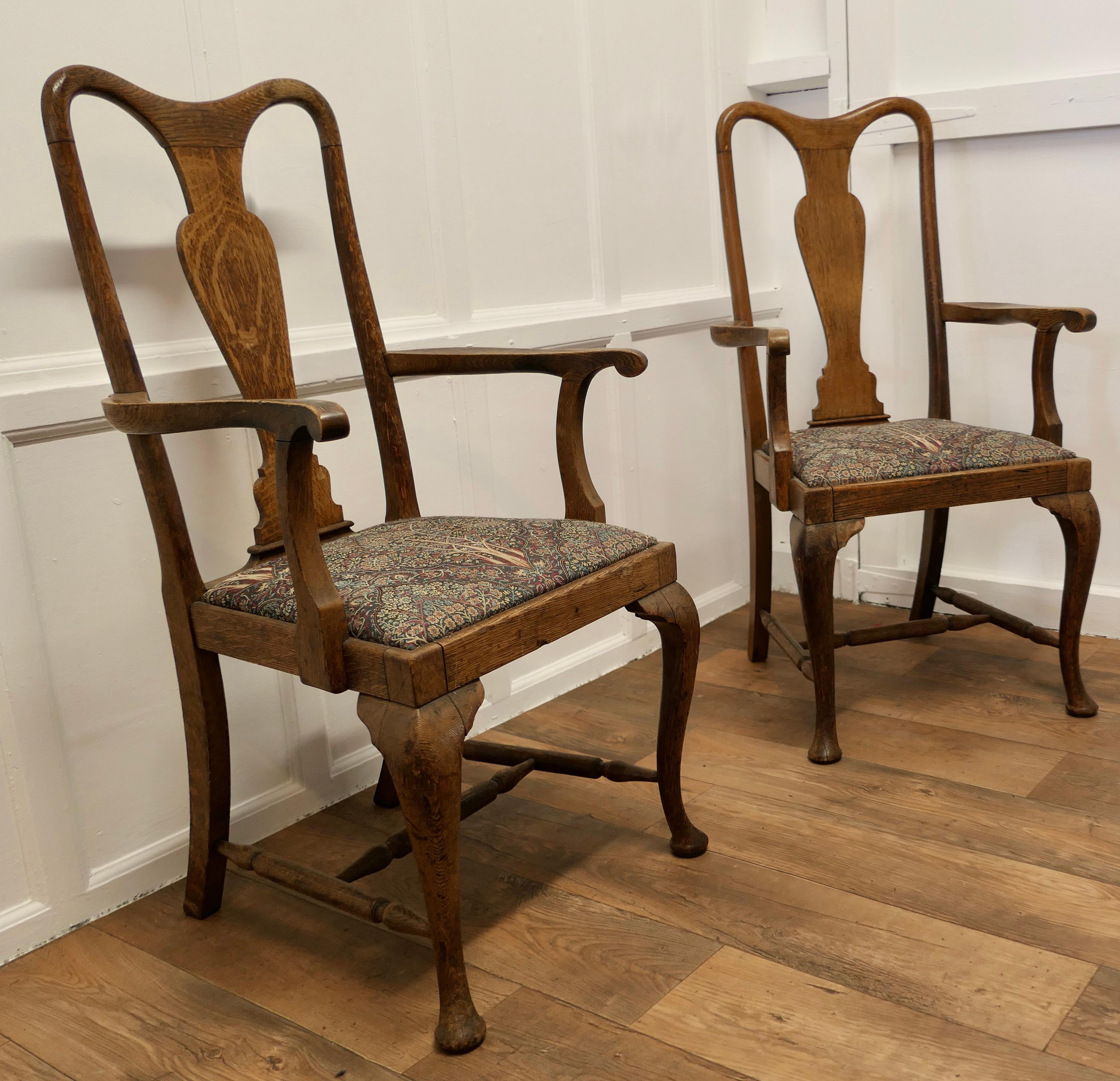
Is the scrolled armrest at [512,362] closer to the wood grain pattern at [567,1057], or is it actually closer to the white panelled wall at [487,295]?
the white panelled wall at [487,295]

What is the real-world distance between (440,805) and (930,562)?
1652 millimetres

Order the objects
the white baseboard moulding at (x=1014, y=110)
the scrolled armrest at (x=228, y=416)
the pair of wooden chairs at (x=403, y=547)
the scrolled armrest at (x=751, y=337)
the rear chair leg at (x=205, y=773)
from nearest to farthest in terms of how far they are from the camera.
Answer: the scrolled armrest at (x=228, y=416)
the pair of wooden chairs at (x=403, y=547)
the rear chair leg at (x=205, y=773)
the scrolled armrest at (x=751, y=337)
the white baseboard moulding at (x=1014, y=110)

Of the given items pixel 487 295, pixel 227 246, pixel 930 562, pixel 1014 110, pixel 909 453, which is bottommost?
pixel 930 562

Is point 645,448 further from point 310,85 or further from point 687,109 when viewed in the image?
point 310,85

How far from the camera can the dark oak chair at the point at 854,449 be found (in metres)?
2.00

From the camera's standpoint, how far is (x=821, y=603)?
2.01 meters

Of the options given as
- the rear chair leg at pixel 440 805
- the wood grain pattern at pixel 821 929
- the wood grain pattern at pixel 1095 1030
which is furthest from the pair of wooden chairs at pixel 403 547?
the wood grain pattern at pixel 1095 1030

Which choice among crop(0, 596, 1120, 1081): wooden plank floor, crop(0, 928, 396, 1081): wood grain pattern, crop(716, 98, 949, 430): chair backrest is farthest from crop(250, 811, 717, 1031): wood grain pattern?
crop(716, 98, 949, 430): chair backrest

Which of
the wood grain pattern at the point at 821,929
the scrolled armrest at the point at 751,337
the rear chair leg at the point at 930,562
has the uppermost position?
the scrolled armrest at the point at 751,337

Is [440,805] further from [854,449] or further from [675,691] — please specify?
[854,449]

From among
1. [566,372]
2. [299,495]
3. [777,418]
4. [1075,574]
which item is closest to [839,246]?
[777,418]

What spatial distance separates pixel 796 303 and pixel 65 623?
6.51 ft

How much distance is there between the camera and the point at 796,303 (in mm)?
2918

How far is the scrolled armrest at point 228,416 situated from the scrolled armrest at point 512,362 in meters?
0.44
